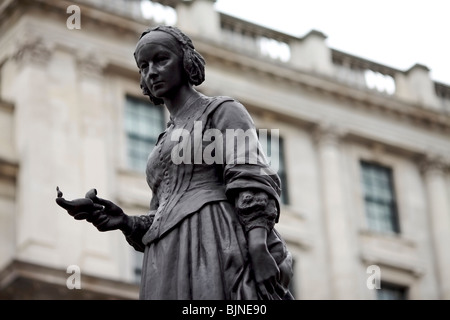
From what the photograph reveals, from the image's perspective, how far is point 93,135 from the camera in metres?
27.7

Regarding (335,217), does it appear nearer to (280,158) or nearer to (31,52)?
(280,158)

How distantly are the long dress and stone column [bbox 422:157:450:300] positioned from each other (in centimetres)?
2647

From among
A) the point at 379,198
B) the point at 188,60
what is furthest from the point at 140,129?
the point at 188,60

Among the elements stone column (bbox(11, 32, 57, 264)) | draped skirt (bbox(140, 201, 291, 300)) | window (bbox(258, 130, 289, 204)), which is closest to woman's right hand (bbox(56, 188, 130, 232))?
draped skirt (bbox(140, 201, 291, 300))

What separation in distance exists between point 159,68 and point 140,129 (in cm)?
2271

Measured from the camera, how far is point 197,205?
18.5 ft

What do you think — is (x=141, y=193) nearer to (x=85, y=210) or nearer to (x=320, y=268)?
(x=320, y=268)

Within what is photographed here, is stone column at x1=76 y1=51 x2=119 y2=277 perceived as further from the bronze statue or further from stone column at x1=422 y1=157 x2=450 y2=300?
the bronze statue

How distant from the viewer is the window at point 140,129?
1123 inches

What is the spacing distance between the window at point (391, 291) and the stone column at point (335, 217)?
2.84 ft

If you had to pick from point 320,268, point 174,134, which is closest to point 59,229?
point 320,268

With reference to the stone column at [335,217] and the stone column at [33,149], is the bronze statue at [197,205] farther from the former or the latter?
the stone column at [335,217]

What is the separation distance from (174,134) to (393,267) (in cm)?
2578

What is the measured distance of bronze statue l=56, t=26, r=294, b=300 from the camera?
5.40m
